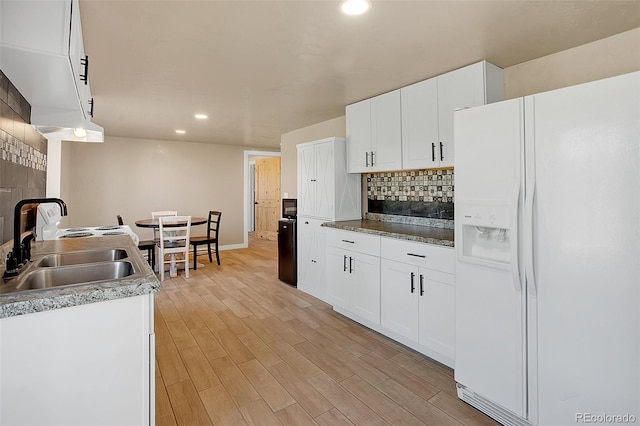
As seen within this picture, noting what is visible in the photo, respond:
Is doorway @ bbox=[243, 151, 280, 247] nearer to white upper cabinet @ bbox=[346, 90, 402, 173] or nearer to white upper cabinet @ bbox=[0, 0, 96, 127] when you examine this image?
white upper cabinet @ bbox=[346, 90, 402, 173]

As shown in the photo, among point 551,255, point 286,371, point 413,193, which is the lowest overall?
point 286,371

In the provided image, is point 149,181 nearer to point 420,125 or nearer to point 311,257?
point 311,257

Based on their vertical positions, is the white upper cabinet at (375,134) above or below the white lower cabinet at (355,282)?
above

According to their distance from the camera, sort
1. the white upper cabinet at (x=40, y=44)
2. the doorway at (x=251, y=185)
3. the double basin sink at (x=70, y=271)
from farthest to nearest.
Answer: the doorway at (x=251, y=185)
the double basin sink at (x=70, y=271)
the white upper cabinet at (x=40, y=44)

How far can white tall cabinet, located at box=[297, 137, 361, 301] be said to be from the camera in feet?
11.7

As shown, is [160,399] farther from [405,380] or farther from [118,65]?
[118,65]

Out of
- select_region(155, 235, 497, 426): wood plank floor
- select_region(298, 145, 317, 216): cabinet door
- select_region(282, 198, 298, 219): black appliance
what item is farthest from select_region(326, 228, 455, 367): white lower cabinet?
select_region(282, 198, 298, 219): black appliance

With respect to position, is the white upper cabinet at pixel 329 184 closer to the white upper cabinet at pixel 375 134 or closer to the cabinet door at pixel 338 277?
the white upper cabinet at pixel 375 134

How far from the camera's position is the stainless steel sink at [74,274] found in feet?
4.90

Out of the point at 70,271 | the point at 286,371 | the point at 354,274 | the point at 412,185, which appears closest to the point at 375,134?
Result: the point at 412,185

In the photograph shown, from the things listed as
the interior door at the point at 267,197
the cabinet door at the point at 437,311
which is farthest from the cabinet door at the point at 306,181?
the interior door at the point at 267,197

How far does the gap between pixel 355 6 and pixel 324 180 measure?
83.3 inches

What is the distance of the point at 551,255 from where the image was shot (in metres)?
1.55

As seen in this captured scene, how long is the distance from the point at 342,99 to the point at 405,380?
2.70 meters
